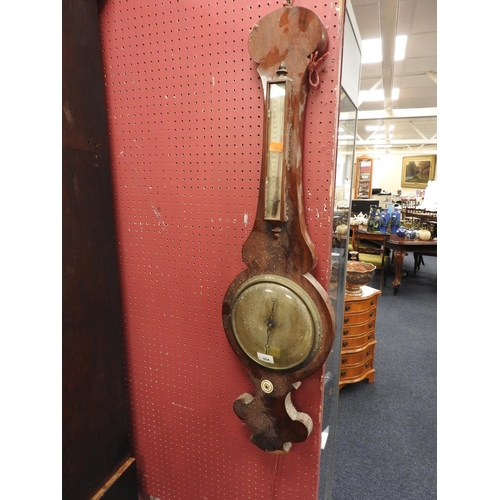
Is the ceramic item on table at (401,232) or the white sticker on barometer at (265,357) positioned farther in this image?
the ceramic item on table at (401,232)

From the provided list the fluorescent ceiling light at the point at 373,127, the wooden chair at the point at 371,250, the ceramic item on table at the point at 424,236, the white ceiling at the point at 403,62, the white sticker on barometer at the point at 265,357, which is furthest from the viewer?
the fluorescent ceiling light at the point at 373,127

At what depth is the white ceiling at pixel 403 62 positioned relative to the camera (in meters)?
3.69

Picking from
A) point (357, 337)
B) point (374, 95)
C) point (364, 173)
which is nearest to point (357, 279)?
point (357, 337)

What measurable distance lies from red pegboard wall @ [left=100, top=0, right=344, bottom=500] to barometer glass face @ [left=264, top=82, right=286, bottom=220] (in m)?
0.10

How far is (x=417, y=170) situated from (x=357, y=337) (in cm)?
1347

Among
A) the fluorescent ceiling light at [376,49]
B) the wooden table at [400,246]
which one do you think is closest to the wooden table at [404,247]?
the wooden table at [400,246]

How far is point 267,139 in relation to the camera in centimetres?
91

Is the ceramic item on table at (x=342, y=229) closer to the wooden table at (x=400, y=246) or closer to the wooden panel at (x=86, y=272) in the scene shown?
the wooden panel at (x=86, y=272)

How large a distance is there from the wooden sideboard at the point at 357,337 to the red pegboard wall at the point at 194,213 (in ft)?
4.51

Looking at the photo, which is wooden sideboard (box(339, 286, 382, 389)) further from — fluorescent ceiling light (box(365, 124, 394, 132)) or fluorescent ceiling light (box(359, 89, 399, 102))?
fluorescent ceiling light (box(365, 124, 394, 132))

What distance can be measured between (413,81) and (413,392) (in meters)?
6.08

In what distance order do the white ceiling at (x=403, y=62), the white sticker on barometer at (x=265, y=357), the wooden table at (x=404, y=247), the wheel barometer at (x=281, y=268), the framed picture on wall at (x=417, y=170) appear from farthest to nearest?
the framed picture on wall at (x=417, y=170)
the wooden table at (x=404, y=247)
the white ceiling at (x=403, y=62)
the white sticker on barometer at (x=265, y=357)
the wheel barometer at (x=281, y=268)

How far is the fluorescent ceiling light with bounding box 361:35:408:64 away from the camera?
4582mm

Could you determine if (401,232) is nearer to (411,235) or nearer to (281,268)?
(411,235)
